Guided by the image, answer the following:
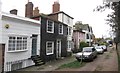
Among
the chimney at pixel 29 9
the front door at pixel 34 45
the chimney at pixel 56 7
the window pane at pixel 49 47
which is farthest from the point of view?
Answer: the chimney at pixel 56 7

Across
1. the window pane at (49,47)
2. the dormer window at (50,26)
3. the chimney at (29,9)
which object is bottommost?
the window pane at (49,47)

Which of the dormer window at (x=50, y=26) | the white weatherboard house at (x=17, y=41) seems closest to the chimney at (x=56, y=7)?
the dormer window at (x=50, y=26)

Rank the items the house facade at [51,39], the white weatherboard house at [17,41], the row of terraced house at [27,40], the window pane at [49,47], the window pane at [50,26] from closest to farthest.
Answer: the white weatherboard house at [17,41], the row of terraced house at [27,40], the house facade at [51,39], the window pane at [49,47], the window pane at [50,26]

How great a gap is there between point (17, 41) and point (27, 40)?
1690mm

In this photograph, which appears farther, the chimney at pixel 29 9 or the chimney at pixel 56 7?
the chimney at pixel 56 7

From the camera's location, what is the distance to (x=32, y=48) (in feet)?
72.5

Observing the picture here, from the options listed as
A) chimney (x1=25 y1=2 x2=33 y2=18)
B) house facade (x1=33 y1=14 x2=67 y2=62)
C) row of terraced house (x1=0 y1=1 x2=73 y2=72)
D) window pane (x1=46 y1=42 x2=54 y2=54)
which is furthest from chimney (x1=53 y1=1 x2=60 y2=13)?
window pane (x1=46 y1=42 x2=54 y2=54)

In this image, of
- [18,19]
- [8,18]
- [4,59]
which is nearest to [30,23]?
[18,19]

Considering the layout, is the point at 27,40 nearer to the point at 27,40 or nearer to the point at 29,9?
the point at 27,40

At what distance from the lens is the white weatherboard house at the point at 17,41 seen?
666 inches

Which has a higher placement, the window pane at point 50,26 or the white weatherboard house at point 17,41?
the window pane at point 50,26

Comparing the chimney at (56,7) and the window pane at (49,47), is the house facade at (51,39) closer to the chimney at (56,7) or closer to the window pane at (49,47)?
the window pane at (49,47)

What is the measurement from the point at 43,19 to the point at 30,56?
5.50m

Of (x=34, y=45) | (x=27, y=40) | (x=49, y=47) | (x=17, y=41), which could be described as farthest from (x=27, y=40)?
(x=49, y=47)
